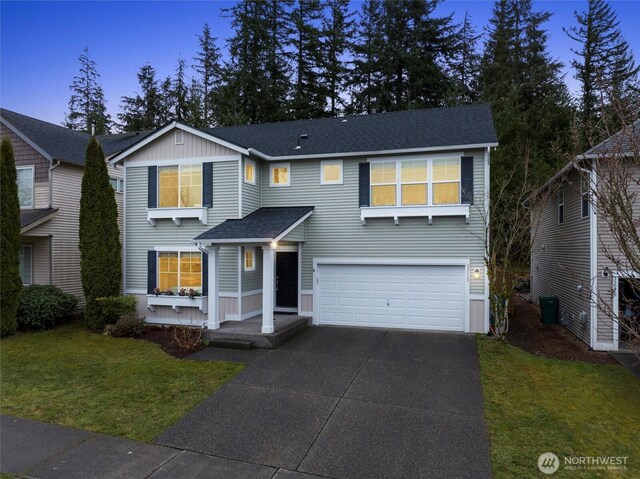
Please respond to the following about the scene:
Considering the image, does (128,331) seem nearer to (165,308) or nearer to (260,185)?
(165,308)

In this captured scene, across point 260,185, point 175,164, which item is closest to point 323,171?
point 260,185

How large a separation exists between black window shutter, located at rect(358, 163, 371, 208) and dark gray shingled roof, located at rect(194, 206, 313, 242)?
A: 169 cm

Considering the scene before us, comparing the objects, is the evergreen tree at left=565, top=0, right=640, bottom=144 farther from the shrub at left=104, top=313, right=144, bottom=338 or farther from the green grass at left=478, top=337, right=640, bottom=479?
the shrub at left=104, top=313, right=144, bottom=338

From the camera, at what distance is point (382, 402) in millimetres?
6590

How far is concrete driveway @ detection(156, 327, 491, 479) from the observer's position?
16.1ft

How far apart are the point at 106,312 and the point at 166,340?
7.78 feet

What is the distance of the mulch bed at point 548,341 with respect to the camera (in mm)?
9430

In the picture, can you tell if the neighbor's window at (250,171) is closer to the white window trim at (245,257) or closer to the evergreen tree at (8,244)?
the white window trim at (245,257)

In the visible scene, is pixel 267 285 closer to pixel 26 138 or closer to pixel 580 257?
pixel 580 257

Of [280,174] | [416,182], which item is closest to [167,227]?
[280,174]

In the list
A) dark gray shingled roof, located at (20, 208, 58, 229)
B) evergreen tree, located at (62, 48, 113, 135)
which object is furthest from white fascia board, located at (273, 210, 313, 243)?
evergreen tree, located at (62, 48, 113, 135)

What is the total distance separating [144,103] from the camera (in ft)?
119

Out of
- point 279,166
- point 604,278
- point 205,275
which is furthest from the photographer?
point 279,166

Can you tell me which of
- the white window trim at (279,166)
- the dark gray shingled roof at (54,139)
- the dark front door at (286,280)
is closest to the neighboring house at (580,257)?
the white window trim at (279,166)
